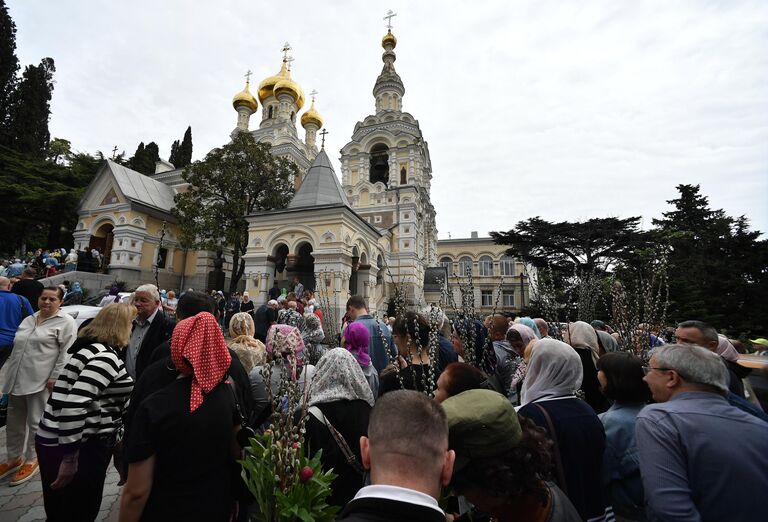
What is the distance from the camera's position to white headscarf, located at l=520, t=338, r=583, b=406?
2096 millimetres

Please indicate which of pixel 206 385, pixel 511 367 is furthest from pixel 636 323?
pixel 206 385

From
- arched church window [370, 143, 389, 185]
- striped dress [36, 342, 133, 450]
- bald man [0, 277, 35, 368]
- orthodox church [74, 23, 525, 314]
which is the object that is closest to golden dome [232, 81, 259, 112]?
orthodox church [74, 23, 525, 314]

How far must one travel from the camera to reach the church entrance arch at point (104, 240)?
19141 mm

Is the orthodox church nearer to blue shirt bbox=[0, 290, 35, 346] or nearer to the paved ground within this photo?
blue shirt bbox=[0, 290, 35, 346]

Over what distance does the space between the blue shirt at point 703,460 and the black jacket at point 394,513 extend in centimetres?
142

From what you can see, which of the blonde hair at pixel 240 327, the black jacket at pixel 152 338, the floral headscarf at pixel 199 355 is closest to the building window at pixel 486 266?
the blonde hair at pixel 240 327

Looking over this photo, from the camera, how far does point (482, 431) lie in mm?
1305

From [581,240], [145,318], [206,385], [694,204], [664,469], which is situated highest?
[694,204]

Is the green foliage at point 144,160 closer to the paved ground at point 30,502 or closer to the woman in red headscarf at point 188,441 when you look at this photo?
the paved ground at point 30,502

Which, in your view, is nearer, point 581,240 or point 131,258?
point 131,258

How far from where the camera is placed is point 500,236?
27.5m

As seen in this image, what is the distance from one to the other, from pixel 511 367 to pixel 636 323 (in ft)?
4.97

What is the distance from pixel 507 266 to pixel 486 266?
246cm

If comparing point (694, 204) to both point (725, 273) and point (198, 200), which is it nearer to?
point (725, 273)
